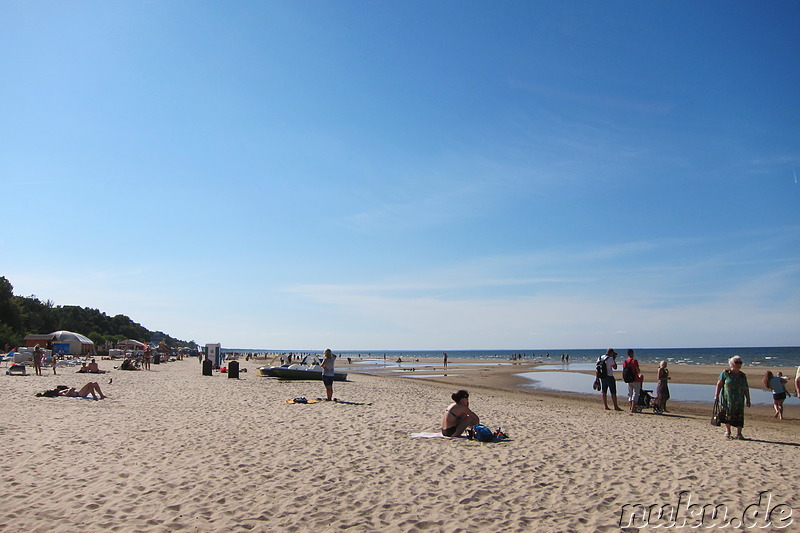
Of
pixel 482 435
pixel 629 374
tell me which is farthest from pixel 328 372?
pixel 629 374

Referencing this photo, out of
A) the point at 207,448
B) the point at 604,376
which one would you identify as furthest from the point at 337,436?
the point at 604,376

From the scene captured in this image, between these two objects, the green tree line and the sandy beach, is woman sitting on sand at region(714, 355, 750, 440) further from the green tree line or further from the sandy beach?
the green tree line

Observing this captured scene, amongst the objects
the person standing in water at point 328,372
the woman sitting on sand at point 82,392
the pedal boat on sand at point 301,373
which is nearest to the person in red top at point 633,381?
the person standing in water at point 328,372

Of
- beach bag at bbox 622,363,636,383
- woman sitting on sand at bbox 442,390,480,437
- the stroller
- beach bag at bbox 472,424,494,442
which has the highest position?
beach bag at bbox 622,363,636,383

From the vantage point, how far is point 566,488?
6789mm

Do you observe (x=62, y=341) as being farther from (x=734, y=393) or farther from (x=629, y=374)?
(x=734, y=393)

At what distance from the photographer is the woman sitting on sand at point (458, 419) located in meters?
10.1

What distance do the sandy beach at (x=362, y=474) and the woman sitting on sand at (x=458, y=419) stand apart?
32 centimetres

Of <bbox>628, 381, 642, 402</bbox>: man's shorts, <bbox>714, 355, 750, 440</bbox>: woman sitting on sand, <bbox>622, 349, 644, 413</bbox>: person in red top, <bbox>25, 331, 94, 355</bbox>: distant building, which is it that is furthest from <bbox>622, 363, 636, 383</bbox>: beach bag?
<bbox>25, 331, 94, 355</bbox>: distant building

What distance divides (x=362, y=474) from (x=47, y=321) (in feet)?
298

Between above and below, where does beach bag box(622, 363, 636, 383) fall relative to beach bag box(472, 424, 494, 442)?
above

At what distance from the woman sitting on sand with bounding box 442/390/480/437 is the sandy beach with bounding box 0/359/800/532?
0.32 meters

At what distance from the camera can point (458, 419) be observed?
1018cm

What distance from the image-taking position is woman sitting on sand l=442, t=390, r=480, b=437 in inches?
396
